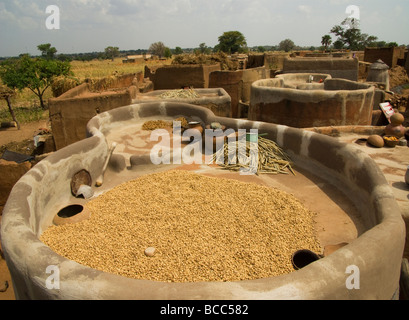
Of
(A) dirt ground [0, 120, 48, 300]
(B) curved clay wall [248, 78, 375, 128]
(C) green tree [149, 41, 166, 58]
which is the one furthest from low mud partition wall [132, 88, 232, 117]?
(C) green tree [149, 41, 166, 58]

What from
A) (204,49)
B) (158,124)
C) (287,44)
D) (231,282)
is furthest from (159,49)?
(231,282)

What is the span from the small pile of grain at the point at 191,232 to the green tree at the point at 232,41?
59668 millimetres

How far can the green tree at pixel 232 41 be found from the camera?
6028cm

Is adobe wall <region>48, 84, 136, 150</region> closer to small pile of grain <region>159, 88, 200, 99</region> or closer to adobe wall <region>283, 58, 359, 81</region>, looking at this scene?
small pile of grain <region>159, 88, 200, 99</region>

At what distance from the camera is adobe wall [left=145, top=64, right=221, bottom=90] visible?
53.1 ft

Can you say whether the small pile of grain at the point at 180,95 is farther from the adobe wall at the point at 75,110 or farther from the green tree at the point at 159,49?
the green tree at the point at 159,49

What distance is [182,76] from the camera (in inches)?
642

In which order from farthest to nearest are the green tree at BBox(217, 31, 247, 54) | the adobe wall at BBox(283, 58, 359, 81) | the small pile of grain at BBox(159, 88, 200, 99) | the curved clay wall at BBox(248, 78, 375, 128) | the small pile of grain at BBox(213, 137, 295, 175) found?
the green tree at BBox(217, 31, 247, 54)
the adobe wall at BBox(283, 58, 359, 81)
the small pile of grain at BBox(159, 88, 200, 99)
the curved clay wall at BBox(248, 78, 375, 128)
the small pile of grain at BBox(213, 137, 295, 175)

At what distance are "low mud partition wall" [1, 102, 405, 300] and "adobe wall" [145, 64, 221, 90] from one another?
1164 centimetres

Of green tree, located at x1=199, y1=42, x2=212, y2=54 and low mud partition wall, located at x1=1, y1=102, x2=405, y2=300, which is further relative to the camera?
green tree, located at x1=199, y1=42, x2=212, y2=54

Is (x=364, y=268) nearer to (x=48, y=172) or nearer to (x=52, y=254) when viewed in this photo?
(x=52, y=254)

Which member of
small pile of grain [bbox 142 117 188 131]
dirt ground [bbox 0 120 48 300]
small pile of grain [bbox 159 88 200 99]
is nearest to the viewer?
dirt ground [bbox 0 120 48 300]

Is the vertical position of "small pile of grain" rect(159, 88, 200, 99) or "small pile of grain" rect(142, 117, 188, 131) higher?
"small pile of grain" rect(159, 88, 200, 99)
